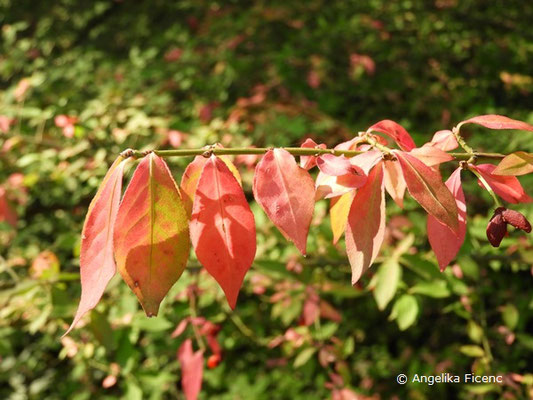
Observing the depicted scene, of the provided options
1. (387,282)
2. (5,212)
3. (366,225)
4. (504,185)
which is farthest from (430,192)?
(5,212)

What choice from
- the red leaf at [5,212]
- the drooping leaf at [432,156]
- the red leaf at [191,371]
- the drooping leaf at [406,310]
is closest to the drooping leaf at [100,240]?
the drooping leaf at [432,156]

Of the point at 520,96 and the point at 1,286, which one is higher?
the point at 1,286

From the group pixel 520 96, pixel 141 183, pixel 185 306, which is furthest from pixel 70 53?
pixel 141 183

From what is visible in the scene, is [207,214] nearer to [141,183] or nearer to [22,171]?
[141,183]

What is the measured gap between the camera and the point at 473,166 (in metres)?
0.71

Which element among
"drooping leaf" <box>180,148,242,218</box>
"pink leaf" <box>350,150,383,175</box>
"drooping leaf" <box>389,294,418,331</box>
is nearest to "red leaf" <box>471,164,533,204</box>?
"pink leaf" <box>350,150,383,175</box>

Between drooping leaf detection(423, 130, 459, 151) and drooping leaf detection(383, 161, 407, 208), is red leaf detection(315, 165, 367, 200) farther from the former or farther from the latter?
drooping leaf detection(423, 130, 459, 151)

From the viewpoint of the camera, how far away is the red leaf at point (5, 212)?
6.18 feet

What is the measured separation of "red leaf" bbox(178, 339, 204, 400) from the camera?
1.20 m

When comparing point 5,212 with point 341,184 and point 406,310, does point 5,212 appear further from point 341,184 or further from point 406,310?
point 341,184

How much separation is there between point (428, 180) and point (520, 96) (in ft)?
9.02

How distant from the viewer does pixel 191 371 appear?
1.26m

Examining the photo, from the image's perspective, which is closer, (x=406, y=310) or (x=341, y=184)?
(x=341, y=184)

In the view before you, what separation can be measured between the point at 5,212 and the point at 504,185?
5.78 feet
